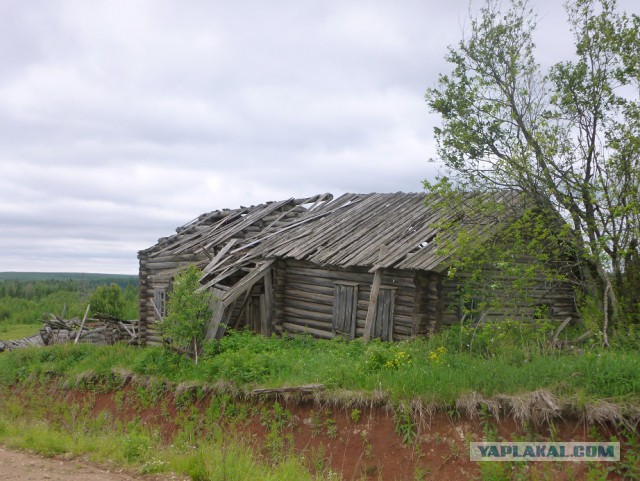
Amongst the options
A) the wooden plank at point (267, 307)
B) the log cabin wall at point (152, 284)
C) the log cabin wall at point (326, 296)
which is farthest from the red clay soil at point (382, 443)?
the log cabin wall at point (152, 284)

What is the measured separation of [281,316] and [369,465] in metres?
8.34

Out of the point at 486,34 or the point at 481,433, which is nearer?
the point at 481,433

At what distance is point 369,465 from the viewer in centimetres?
773

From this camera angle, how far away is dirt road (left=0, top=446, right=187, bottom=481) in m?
6.63

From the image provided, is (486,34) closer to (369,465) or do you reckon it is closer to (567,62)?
(567,62)

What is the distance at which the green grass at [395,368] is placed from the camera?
24.1ft

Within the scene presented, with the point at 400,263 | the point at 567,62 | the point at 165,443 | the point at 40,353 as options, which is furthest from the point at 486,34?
the point at 40,353

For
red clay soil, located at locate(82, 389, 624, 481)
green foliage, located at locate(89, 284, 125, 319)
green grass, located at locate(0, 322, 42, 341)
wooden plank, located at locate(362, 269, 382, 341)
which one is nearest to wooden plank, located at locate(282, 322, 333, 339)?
wooden plank, located at locate(362, 269, 382, 341)

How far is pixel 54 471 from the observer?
700 centimetres

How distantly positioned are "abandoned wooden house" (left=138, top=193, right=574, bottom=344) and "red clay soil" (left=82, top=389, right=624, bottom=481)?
156 inches

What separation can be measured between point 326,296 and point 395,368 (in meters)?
5.69

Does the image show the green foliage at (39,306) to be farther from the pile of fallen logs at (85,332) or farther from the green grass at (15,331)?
the pile of fallen logs at (85,332)

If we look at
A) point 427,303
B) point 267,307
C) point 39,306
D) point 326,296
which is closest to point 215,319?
point 267,307

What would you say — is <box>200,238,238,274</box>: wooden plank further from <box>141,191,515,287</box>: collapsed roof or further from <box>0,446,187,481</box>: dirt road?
<box>0,446,187,481</box>: dirt road
